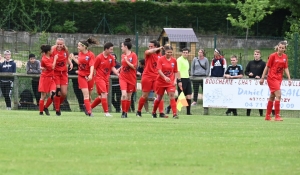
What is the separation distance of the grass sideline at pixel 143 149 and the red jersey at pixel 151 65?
4.73m

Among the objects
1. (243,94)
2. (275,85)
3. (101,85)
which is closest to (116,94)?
(243,94)

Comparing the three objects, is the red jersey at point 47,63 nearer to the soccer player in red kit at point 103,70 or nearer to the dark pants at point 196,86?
the soccer player in red kit at point 103,70

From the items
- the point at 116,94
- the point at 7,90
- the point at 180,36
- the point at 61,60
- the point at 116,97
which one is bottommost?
the point at 116,97

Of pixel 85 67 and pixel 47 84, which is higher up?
pixel 85 67

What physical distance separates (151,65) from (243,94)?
6251mm

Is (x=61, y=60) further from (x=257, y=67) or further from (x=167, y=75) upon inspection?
(x=257, y=67)

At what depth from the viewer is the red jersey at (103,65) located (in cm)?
2209

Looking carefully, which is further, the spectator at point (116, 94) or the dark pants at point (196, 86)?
the dark pants at point (196, 86)

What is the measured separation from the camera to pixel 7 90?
91.8ft

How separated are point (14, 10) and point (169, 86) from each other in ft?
110

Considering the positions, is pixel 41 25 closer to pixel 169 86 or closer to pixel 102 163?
pixel 169 86

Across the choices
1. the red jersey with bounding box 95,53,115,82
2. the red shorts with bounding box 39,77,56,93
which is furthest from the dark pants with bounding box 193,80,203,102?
the red shorts with bounding box 39,77,56,93

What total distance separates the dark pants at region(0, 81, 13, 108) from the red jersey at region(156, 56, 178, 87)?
760 cm

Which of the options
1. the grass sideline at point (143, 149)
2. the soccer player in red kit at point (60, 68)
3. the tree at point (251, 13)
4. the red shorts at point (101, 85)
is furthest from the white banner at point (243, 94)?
the tree at point (251, 13)
